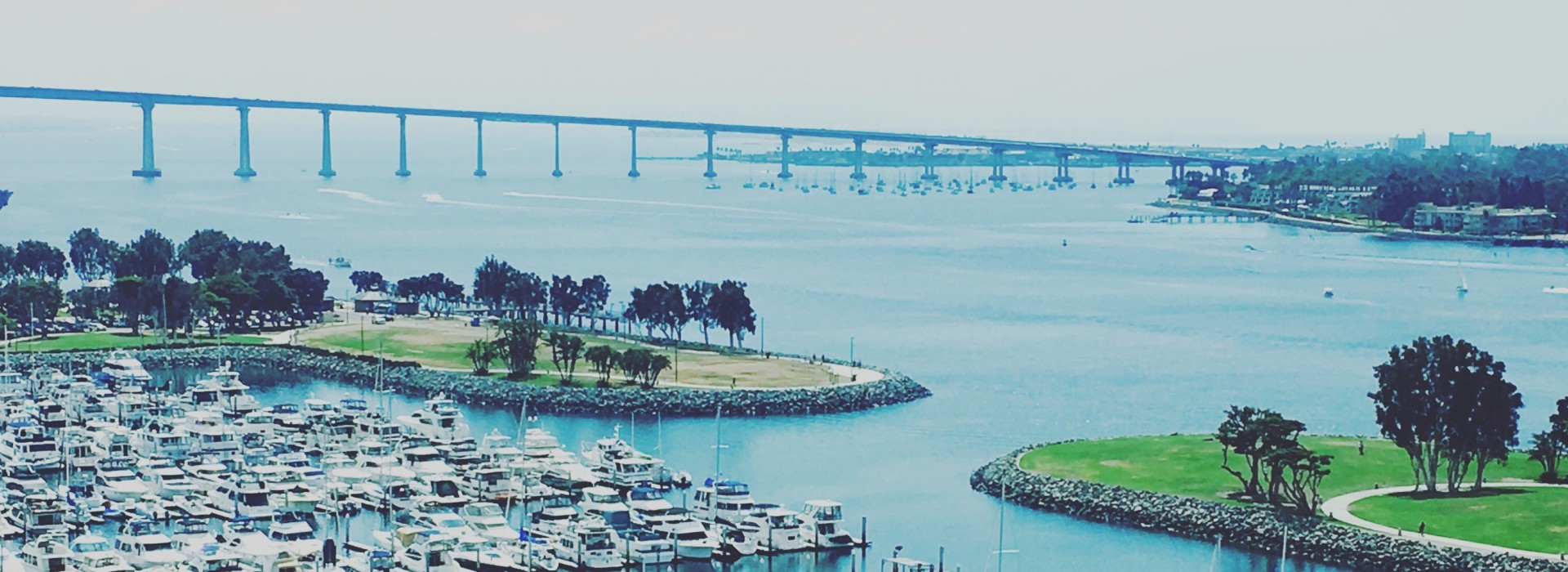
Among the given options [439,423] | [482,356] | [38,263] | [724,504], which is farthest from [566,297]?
[724,504]

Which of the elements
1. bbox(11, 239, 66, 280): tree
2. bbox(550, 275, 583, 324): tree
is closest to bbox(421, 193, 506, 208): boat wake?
bbox(11, 239, 66, 280): tree

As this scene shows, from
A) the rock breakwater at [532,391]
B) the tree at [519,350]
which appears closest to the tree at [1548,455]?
the rock breakwater at [532,391]

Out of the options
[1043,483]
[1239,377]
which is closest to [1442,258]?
[1239,377]

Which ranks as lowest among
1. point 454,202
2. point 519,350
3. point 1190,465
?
point 1190,465

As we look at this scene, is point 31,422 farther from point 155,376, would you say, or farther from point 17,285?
point 17,285

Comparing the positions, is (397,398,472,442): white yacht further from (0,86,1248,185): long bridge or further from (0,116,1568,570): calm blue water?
(0,86,1248,185): long bridge

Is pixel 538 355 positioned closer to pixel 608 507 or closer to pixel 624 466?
pixel 624 466

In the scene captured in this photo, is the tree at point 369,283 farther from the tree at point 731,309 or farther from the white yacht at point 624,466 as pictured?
the white yacht at point 624,466
